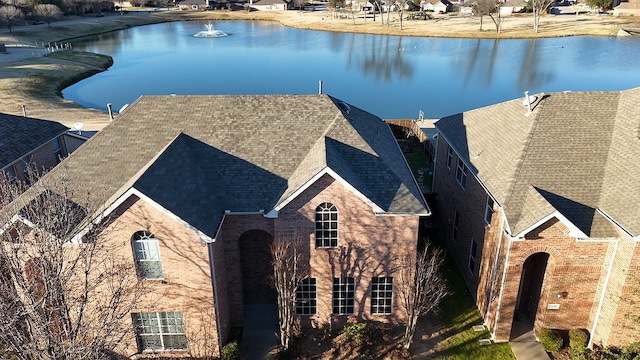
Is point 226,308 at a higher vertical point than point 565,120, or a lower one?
lower

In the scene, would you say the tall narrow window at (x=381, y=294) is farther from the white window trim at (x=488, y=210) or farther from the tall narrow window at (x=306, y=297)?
the white window trim at (x=488, y=210)

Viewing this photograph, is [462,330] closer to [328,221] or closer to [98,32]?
[328,221]

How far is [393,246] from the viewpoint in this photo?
1986 centimetres

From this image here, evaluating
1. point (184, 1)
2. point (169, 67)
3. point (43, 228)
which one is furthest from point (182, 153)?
point (184, 1)

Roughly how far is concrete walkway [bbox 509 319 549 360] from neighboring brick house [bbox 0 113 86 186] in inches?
1020

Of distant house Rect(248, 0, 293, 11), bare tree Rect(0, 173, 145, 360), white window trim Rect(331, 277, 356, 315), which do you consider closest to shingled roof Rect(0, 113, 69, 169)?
bare tree Rect(0, 173, 145, 360)

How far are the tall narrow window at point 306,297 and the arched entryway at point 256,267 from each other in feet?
5.38

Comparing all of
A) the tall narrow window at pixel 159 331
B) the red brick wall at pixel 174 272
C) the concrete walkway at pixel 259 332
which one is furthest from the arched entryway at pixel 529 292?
the tall narrow window at pixel 159 331

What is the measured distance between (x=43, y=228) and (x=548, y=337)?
801 inches

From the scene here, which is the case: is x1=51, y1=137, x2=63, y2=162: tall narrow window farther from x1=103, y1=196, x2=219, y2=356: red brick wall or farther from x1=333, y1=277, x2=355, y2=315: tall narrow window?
x1=333, y1=277, x2=355, y2=315: tall narrow window

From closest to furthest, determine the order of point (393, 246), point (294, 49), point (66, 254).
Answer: point (66, 254) < point (393, 246) < point (294, 49)

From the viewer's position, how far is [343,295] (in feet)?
69.1

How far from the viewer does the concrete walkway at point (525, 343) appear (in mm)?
19828

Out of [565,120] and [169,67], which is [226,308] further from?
[169,67]
